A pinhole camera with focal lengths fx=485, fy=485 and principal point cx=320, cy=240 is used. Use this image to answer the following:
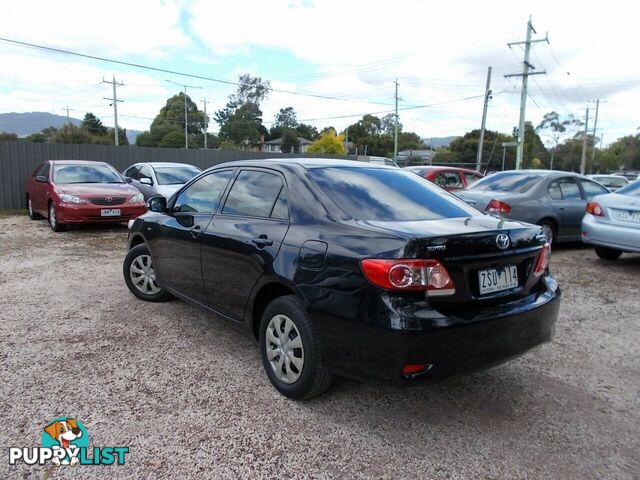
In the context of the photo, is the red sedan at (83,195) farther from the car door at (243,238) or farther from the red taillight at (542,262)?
the red taillight at (542,262)

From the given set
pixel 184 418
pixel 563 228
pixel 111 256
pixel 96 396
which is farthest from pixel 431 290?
pixel 563 228

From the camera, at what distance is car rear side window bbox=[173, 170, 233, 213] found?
13.1ft

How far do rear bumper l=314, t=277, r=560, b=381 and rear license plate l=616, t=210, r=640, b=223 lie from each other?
4.76 m

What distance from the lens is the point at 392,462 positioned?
8.27 ft

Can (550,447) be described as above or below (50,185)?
below

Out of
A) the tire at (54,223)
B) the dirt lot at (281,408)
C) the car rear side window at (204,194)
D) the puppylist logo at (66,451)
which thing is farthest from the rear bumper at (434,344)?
the tire at (54,223)

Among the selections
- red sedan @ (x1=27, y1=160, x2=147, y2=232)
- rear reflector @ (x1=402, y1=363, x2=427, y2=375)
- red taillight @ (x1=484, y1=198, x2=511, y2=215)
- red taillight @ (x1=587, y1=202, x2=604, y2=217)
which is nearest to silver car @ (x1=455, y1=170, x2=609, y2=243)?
red taillight @ (x1=484, y1=198, x2=511, y2=215)

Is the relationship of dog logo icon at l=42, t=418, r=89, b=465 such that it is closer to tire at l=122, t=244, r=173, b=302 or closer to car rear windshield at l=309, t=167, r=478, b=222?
car rear windshield at l=309, t=167, r=478, b=222

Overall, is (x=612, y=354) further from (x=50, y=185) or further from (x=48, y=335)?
(x=50, y=185)

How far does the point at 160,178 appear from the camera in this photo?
1112cm

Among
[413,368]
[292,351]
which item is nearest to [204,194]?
[292,351]

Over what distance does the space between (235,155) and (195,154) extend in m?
2.27

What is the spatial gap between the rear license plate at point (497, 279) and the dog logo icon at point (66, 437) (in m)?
2.35

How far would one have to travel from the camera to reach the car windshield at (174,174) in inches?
436
